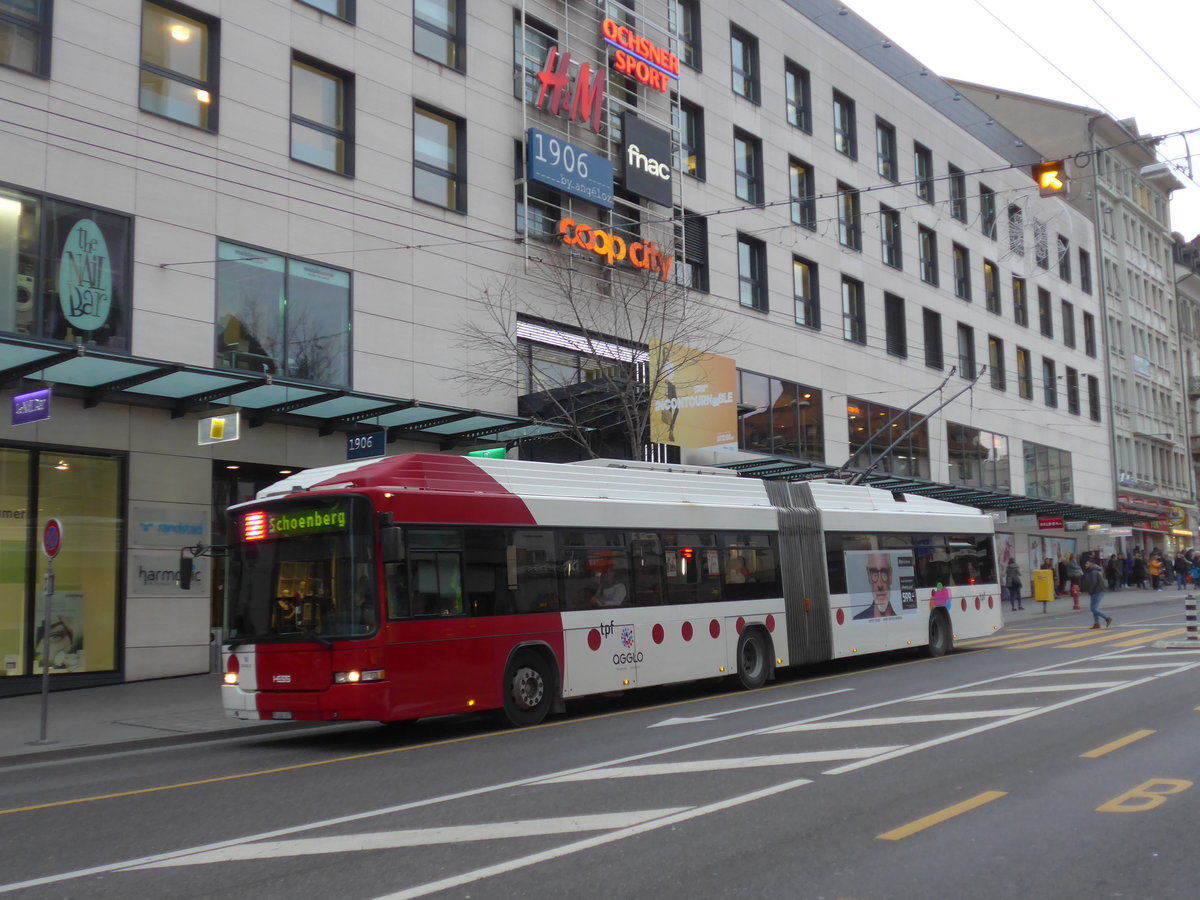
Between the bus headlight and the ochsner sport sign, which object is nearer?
the bus headlight

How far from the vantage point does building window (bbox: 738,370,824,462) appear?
3251 cm

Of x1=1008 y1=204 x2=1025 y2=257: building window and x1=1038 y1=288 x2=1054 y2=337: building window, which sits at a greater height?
x1=1008 y1=204 x2=1025 y2=257: building window

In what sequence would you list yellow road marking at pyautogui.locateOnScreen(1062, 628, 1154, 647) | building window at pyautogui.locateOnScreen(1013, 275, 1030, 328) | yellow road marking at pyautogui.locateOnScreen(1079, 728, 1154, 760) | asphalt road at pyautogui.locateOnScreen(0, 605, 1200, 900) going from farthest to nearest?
1. building window at pyautogui.locateOnScreen(1013, 275, 1030, 328)
2. yellow road marking at pyautogui.locateOnScreen(1062, 628, 1154, 647)
3. yellow road marking at pyautogui.locateOnScreen(1079, 728, 1154, 760)
4. asphalt road at pyautogui.locateOnScreen(0, 605, 1200, 900)

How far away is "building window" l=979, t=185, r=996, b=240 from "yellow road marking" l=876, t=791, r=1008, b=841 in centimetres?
4317

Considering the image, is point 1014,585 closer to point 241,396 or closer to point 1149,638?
point 1149,638

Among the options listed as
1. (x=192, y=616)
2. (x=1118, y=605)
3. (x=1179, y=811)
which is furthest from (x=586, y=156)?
(x=1118, y=605)

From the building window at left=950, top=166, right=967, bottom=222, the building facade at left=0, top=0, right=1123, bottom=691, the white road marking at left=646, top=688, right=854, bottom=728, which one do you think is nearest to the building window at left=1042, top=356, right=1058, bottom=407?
the building window at left=950, top=166, right=967, bottom=222

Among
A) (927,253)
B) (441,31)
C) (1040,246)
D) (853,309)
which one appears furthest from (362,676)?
(1040,246)

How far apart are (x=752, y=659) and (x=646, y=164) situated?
50.7 feet

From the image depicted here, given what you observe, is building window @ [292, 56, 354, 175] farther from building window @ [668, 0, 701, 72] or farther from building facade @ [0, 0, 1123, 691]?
building window @ [668, 0, 701, 72]

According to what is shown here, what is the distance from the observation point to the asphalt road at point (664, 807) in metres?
6.18

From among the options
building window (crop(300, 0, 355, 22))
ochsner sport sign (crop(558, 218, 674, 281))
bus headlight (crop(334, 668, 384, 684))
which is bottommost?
bus headlight (crop(334, 668, 384, 684))

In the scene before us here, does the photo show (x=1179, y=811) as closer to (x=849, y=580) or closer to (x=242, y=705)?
(x=242, y=705)

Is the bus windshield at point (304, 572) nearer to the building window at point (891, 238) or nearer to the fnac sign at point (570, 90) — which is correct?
the fnac sign at point (570, 90)
